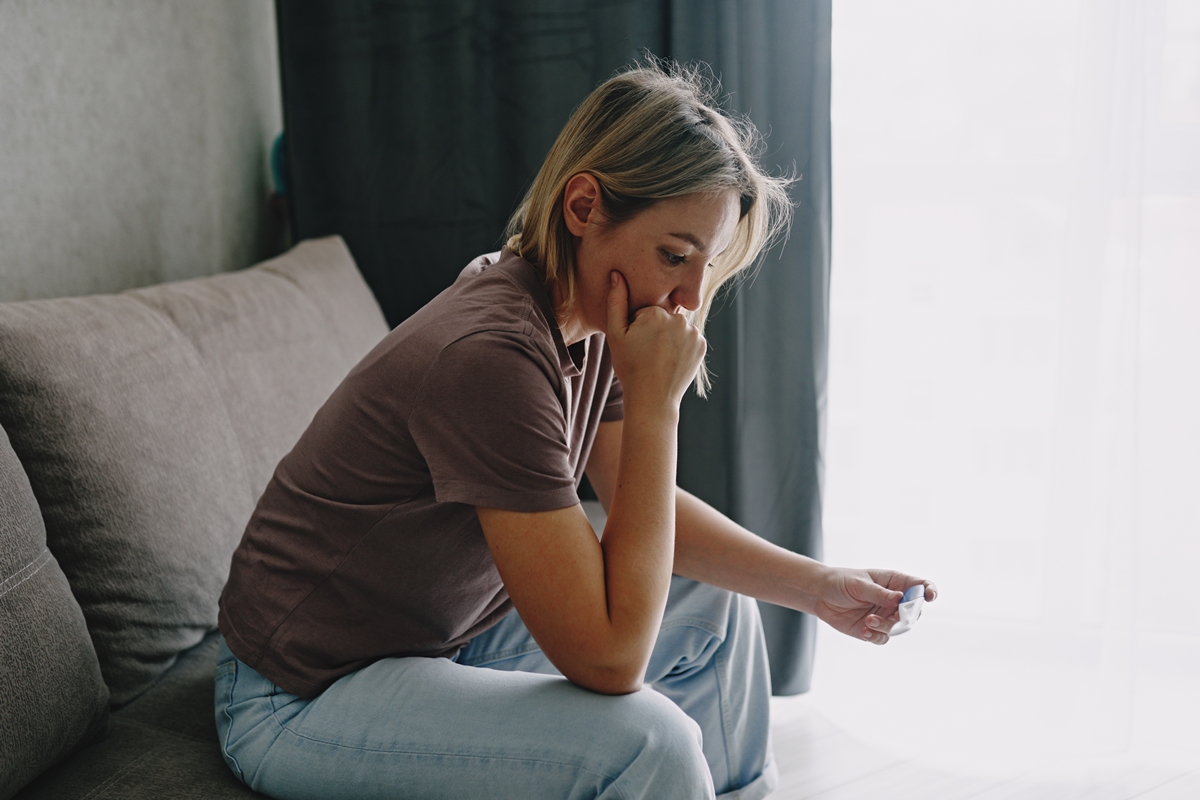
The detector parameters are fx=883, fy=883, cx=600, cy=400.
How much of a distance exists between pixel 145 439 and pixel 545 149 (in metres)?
0.98

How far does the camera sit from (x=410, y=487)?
897 millimetres

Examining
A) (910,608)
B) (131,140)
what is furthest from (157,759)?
(131,140)

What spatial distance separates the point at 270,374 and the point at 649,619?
796mm

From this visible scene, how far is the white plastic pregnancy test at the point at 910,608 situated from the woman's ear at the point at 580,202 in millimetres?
576

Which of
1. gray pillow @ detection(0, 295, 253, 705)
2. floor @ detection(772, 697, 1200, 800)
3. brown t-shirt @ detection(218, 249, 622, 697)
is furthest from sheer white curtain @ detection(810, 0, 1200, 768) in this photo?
gray pillow @ detection(0, 295, 253, 705)

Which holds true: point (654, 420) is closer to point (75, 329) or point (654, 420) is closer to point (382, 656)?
point (382, 656)

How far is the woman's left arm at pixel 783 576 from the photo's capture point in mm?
1103

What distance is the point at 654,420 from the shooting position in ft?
3.07

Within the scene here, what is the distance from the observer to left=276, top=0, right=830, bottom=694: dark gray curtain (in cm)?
160

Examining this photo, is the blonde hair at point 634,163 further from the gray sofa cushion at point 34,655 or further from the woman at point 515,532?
the gray sofa cushion at point 34,655

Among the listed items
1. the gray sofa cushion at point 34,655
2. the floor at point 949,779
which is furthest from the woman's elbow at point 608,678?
the floor at point 949,779

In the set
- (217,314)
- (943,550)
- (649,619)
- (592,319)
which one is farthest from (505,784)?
(943,550)

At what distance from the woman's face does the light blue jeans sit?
42 cm

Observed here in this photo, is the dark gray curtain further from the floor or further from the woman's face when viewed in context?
the woman's face
